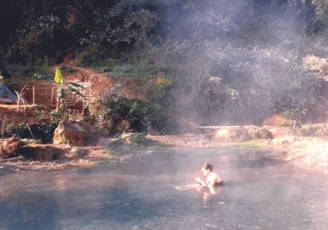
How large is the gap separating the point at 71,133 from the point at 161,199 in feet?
21.1

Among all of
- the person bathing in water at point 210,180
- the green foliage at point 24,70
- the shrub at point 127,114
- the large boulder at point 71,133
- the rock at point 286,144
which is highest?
the green foliage at point 24,70

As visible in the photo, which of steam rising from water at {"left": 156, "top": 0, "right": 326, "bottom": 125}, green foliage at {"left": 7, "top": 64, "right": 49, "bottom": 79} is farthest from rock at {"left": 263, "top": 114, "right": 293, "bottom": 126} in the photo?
green foliage at {"left": 7, "top": 64, "right": 49, "bottom": 79}

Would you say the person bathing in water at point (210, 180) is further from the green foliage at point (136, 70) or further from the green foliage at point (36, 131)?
the green foliage at point (136, 70)

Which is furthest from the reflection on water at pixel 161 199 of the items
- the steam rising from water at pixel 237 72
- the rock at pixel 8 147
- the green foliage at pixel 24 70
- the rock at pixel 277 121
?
the green foliage at pixel 24 70

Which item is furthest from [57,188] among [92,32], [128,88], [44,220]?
[92,32]

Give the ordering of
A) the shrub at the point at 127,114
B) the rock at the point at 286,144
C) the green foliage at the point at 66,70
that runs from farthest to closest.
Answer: the green foliage at the point at 66,70
the shrub at the point at 127,114
the rock at the point at 286,144

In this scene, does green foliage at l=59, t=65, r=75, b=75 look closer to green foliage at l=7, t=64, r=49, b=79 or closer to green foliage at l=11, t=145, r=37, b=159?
green foliage at l=7, t=64, r=49, b=79

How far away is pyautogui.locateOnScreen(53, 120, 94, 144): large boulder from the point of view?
12211 mm

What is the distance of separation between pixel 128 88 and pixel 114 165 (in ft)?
28.1

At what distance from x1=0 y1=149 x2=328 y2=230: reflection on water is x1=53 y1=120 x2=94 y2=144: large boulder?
2.31 metres

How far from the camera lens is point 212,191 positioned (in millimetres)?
7730

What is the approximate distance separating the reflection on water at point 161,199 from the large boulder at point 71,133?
2313mm

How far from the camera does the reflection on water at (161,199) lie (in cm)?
580

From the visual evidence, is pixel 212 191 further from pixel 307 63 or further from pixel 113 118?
pixel 307 63
